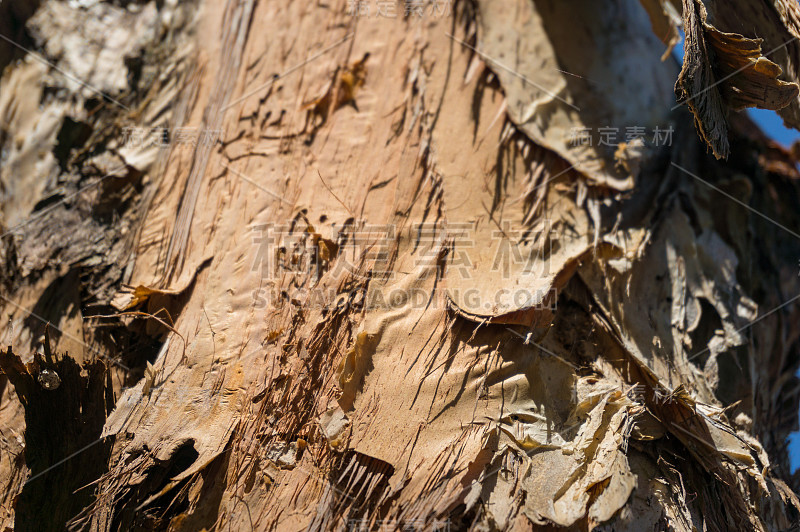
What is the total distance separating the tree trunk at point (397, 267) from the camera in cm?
135

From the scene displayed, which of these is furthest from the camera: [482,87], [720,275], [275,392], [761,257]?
[761,257]

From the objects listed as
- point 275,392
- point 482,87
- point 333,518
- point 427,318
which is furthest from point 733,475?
point 482,87

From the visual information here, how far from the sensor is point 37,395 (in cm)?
146

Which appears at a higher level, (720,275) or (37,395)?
(37,395)

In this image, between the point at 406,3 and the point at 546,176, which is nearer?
the point at 546,176

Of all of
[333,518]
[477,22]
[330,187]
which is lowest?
[333,518]

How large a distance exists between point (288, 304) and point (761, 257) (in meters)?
1.74

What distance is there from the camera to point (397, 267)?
5.17ft

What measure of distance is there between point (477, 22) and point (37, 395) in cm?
165

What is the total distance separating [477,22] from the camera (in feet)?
→ 6.23

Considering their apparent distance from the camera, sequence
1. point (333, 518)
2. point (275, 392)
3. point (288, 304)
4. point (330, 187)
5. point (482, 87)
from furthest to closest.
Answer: point (482, 87)
point (330, 187)
point (288, 304)
point (275, 392)
point (333, 518)

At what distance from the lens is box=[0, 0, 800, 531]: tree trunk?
135 centimetres

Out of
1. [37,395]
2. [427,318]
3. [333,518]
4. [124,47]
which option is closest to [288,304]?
[427,318]

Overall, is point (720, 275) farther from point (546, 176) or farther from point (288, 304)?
point (288, 304)
